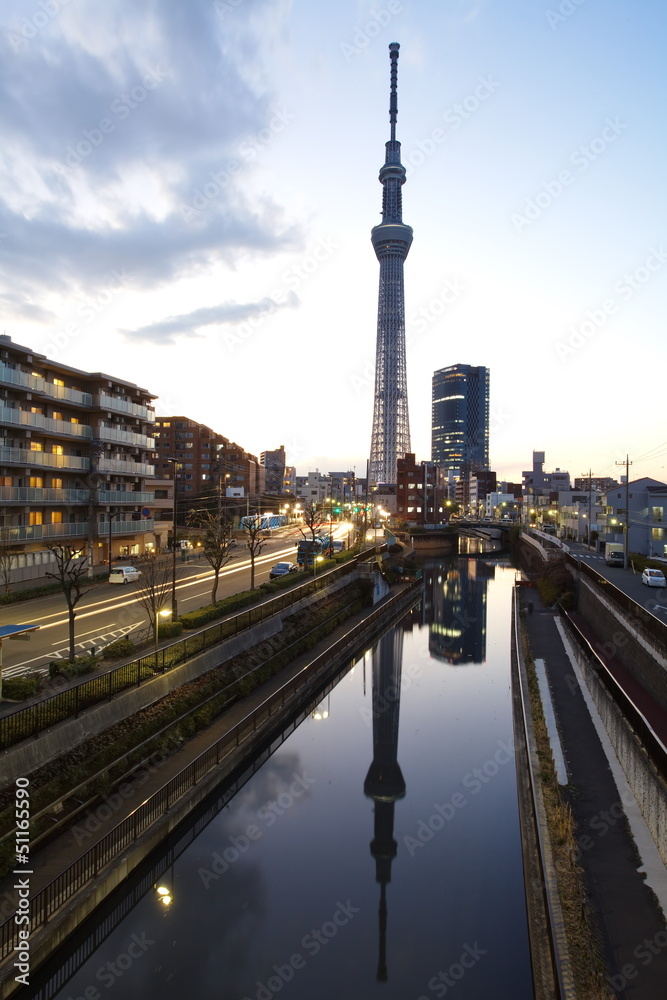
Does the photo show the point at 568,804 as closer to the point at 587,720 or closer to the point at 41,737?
the point at 587,720

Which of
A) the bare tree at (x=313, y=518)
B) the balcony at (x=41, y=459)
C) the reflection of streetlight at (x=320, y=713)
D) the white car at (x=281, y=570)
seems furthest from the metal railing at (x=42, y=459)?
the reflection of streetlight at (x=320, y=713)

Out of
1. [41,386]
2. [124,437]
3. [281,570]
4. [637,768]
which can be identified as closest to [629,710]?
[637,768]

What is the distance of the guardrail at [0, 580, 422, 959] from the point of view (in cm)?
714

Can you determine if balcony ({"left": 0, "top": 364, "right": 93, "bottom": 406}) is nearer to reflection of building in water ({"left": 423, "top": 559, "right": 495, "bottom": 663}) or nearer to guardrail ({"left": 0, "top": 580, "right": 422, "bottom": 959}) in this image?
guardrail ({"left": 0, "top": 580, "right": 422, "bottom": 959})

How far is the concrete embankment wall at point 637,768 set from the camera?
9688 mm

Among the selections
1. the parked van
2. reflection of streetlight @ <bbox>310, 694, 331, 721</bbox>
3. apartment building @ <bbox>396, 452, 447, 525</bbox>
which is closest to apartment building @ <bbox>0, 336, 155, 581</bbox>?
the parked van

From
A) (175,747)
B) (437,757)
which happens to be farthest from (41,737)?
(437,757)

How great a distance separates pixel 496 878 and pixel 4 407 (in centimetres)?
2292

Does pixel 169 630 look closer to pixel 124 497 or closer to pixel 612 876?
pixel 612 876

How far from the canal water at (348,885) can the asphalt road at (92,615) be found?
579cm

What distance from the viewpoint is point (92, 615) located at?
18.6 meters

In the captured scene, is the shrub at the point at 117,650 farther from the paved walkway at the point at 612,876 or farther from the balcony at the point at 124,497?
the balcony at the point at 124,497

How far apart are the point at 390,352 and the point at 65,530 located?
113 m

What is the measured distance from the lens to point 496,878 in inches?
414
